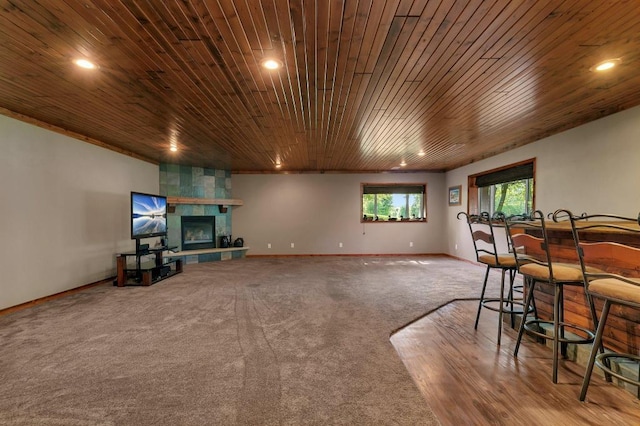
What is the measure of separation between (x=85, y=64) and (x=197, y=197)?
4903 millimetres

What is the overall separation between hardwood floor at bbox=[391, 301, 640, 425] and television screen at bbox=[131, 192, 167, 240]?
4.44 metres

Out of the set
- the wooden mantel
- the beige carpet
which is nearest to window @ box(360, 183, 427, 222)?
the wooden mantel

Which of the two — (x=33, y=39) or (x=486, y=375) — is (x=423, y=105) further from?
(x=33, y=39)

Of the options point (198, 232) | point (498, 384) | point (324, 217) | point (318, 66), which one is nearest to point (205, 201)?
point (198, 232)

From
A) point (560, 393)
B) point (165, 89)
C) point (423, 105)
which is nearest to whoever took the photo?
point (560, 393)

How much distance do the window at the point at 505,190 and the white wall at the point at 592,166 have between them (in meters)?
0.25

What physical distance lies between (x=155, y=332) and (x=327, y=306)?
6.22 feet

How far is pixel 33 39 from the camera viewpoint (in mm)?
1968

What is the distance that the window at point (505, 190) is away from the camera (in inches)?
195

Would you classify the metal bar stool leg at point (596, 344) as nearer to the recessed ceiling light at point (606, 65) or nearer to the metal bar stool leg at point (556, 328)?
the metal bar stool leg at point (556, 328)

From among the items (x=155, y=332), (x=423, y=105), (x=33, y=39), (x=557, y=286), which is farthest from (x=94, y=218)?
(x=557, y=286)

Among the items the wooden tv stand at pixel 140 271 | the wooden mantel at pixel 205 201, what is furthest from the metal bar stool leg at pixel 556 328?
the wooden mantel at pixel 205 201

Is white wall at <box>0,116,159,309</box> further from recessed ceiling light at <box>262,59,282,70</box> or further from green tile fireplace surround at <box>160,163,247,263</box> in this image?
recessed ceiling light at <box>262,59,282,70</box>

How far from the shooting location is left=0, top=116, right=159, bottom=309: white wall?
3365 mm
